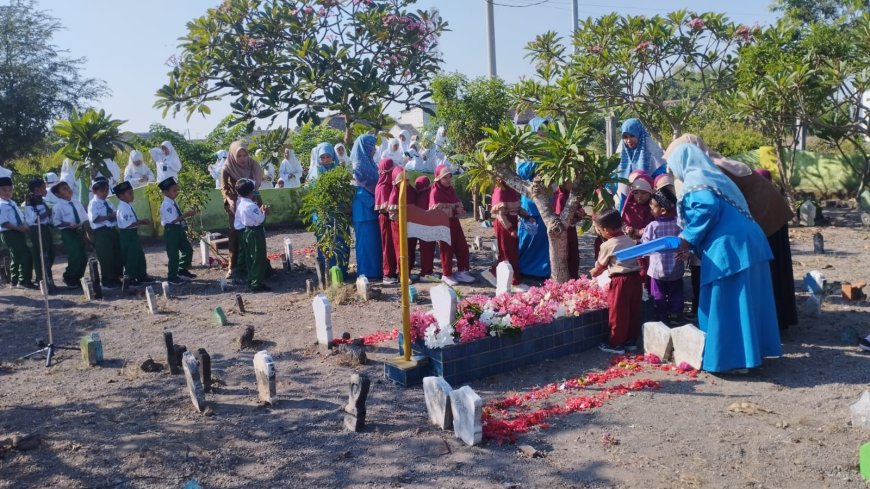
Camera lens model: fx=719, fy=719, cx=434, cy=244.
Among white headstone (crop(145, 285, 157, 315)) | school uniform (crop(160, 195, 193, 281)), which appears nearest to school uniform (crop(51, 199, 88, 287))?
school uniform (crop(160, 195, 193, 281))

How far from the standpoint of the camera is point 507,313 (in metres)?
6.07

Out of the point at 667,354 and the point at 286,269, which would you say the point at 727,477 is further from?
the point at 286,269

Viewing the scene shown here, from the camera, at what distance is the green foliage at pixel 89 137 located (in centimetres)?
1052

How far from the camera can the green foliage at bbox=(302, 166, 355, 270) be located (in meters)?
9.60

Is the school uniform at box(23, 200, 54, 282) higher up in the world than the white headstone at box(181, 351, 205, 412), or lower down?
higher up

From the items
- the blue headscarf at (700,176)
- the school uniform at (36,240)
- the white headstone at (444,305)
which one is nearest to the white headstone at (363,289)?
the white headstone at (444,305)

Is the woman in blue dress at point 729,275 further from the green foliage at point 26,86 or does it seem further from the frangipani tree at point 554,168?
the green foliage at point 26,86

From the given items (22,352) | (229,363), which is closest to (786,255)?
(229,363)

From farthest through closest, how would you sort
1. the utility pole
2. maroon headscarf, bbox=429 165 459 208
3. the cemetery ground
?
the utility pole
maroon headscarf, bbox=429 165 459 208
the cemetery ground

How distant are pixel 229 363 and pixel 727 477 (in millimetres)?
4425

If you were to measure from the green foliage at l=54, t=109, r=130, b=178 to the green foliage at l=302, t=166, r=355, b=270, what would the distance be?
132 inches

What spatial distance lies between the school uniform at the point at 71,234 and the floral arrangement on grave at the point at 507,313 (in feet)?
22.5

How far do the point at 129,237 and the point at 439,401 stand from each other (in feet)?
23.3

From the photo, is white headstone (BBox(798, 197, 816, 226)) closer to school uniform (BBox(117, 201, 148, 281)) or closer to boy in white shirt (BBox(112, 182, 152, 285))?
boy in white shirt (BBox(112, 182, 152, 285))
